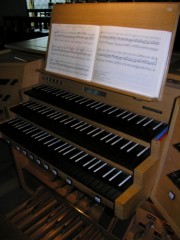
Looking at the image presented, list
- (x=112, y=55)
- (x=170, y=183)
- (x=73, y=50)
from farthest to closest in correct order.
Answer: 1. (x=73, y=50)
2. (x=112, y=55)
3. (x=170, y=183)

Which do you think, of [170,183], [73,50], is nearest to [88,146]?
[170,183]

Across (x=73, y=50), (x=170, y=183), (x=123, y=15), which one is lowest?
(x=170, y=183)

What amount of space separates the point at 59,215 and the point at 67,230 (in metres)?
Result: 0.15

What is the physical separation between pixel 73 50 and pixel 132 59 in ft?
1.86

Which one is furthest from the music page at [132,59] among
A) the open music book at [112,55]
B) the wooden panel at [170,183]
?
the wooden panel at [170,183]

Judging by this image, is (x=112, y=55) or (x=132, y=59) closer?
(x=132, y=59)

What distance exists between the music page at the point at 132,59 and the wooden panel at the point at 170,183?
0.23 meters

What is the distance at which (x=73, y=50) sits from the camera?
6.25 feet

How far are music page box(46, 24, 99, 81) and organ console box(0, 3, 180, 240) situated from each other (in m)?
0.08

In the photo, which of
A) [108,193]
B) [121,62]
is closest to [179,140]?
[108,193]

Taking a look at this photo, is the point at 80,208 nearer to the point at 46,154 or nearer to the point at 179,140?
the point at 46,154

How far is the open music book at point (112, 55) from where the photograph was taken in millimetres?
1423

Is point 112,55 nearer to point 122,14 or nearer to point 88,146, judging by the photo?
point 122,14

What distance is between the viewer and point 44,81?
2350 millimetres
